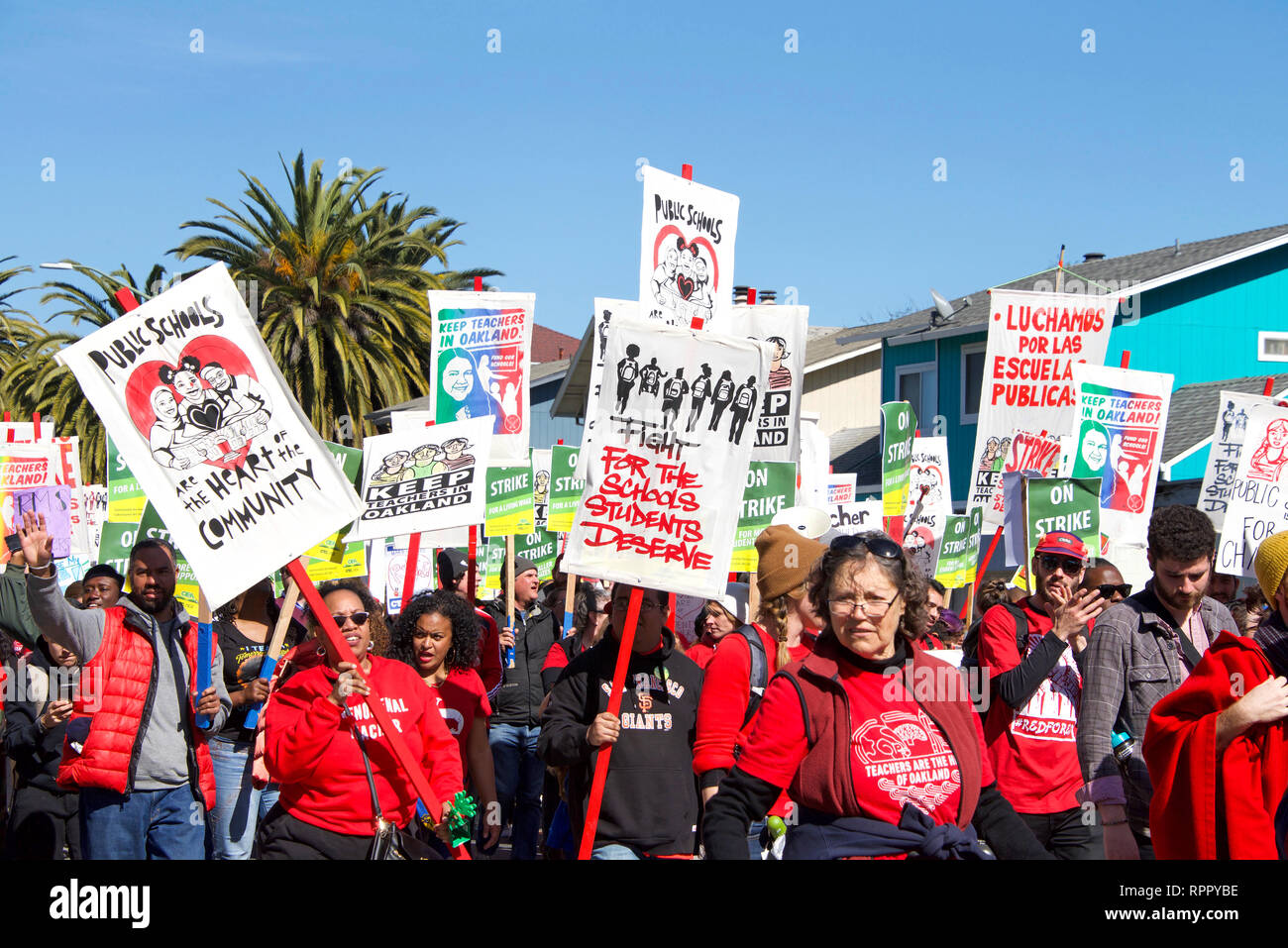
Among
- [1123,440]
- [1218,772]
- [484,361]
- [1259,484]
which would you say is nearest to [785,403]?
[484,361]

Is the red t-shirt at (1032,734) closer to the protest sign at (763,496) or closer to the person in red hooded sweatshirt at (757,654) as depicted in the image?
the person in red hooded sweatshirt at (757,654)

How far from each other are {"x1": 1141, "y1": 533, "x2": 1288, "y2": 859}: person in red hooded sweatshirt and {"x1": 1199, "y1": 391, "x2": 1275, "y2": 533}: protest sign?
24.5 feet

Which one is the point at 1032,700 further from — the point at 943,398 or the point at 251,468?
the point at 943,398

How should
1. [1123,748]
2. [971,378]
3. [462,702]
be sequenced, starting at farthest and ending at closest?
1. [971,378]
2. [462,702]
3. [1123,748]

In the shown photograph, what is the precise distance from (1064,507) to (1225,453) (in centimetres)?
139

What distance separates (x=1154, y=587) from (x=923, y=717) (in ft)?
6.96

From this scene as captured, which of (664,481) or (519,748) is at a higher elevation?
(664,481)

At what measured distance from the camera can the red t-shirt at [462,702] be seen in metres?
7.00

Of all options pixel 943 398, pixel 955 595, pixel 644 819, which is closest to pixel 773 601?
pixel 644 819

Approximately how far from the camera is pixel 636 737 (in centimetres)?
544

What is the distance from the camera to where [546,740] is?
553 centimetres

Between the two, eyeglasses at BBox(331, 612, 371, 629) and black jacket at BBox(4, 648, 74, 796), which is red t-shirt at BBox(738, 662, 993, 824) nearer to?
eyeglasses at BBox(331, 612, 371, 629)

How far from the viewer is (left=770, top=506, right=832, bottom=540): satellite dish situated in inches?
243

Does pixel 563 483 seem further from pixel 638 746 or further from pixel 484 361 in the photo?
pixel 638 746
